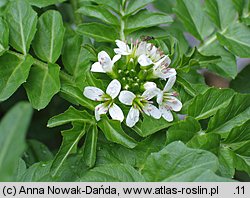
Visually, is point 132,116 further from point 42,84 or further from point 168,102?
point 42,84

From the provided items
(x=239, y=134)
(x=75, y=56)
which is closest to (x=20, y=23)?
(x=75, y=56)

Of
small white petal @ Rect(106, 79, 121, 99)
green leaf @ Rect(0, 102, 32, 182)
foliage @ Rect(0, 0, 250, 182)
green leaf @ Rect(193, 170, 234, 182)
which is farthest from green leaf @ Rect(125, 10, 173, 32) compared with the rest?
green leaf @ Rect(0, 102, 32, 182)

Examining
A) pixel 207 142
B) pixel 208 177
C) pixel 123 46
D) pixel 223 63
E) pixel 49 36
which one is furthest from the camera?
pixel 223 63

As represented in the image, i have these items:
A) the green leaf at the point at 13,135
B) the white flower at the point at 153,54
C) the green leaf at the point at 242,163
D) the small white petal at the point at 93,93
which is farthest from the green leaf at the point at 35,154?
the green leaf at the point at 13,135

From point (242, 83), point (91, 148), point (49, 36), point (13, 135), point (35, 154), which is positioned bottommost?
point (35, 154)

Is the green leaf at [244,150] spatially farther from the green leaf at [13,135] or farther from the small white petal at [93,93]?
the green leaf at [13,135]

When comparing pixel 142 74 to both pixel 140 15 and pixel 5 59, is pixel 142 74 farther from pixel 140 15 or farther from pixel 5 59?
pixel 5 59

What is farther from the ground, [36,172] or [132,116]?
[132,116]

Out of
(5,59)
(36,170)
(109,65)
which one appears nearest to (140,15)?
(109,65)
